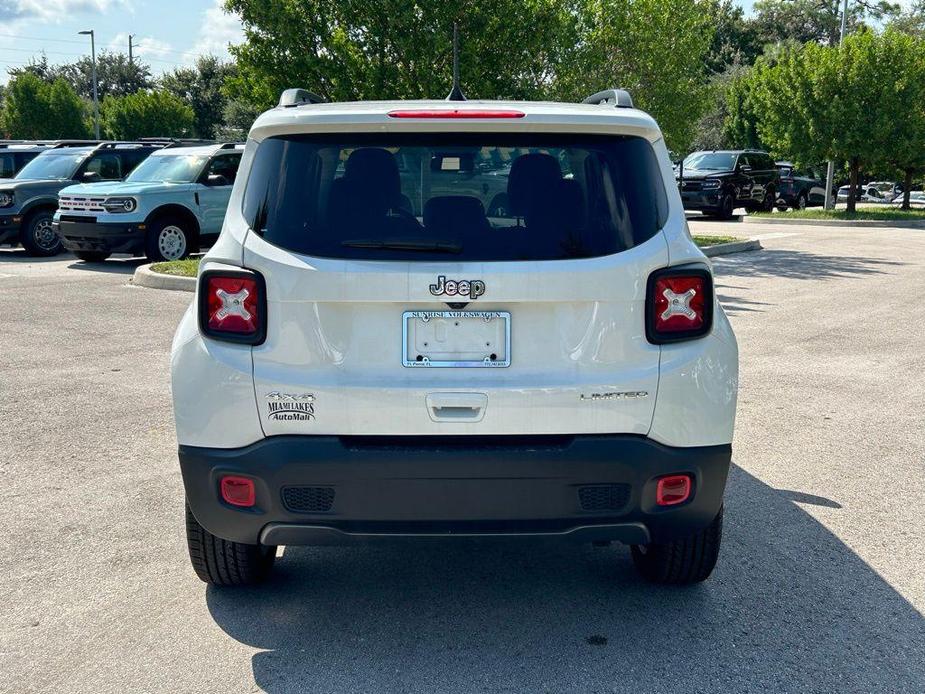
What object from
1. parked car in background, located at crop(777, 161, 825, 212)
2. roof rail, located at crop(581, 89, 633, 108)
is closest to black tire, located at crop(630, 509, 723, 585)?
roof rail, located at crop(581, 89, 633, 108)

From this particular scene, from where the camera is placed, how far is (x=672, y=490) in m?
3.56

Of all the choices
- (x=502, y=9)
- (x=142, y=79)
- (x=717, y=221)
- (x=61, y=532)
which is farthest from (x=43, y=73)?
(x=61, y=532)

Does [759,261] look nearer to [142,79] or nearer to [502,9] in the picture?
[502,9]

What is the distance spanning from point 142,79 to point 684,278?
97.1 m

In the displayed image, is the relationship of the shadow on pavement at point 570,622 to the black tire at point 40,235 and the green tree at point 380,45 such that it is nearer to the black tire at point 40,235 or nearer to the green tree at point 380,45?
the green tree at point 380,45

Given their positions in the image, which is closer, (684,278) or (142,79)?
(684,278)

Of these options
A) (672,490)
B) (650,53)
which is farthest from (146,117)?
(672,490)

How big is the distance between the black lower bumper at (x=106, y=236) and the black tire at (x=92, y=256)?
0.23 m

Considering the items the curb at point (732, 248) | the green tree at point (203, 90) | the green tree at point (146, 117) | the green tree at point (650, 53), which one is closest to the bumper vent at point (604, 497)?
the green tree at point (650, 53)

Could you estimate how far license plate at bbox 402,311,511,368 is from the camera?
11.2ft

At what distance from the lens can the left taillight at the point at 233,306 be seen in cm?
346

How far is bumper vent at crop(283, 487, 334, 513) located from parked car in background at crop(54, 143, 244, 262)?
1339 centimetres

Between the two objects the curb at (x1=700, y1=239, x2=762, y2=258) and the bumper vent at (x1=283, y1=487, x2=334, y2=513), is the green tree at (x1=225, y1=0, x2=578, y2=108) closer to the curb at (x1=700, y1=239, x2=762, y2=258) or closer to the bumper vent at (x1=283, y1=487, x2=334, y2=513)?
the curb at (x1=700, y1=239, x2=762, y2=258)

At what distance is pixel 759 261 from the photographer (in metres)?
18.4
